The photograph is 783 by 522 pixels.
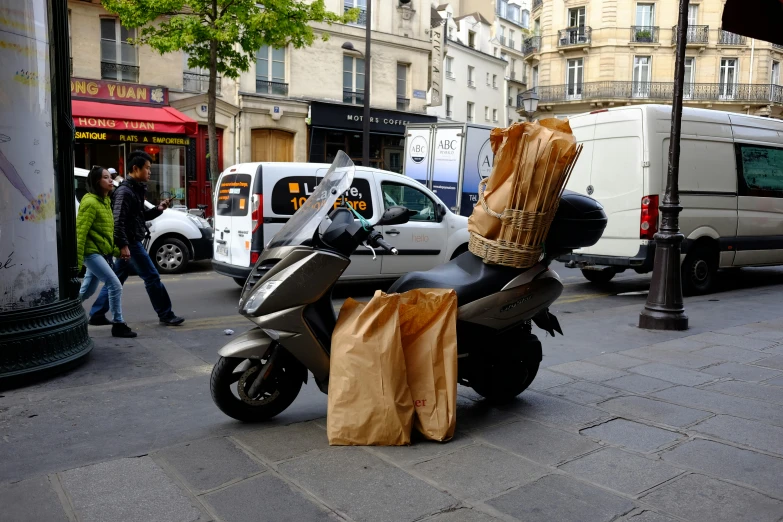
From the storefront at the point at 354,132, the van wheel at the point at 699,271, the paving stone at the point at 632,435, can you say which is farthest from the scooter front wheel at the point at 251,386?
the storefront at the point at 354,132

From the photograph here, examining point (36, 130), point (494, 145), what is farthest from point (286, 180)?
point (494, 145)

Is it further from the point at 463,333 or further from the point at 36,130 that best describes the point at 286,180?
the point at 463,333

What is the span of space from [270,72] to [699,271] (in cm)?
1950

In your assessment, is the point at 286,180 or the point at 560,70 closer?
the point at 286,180

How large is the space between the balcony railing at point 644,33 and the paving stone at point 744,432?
4265cm

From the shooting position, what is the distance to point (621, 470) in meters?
3.54

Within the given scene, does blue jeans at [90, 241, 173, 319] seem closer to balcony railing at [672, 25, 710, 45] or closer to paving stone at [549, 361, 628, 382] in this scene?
paving stone at [549, 361, 628, 382]

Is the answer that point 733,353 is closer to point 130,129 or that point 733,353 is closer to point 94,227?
point 94,227

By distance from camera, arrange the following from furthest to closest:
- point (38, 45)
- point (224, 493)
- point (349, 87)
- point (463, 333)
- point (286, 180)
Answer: point (349, 87)
point (286, 180)
point (38, 45)
point (463, 333)
point (224, 493)

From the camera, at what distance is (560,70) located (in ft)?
147

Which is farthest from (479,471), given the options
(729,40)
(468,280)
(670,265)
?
(729,40)

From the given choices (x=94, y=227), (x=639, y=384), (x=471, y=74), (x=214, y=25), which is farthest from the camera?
(x=471, y=74)

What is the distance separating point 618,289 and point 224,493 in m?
8.65

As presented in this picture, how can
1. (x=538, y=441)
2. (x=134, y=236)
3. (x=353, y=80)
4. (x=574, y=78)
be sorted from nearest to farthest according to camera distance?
1. (x=538, y=441)
2. (x=134, y=236)
3. (x=353, y=80)
4. (x=574, y=78)
